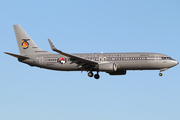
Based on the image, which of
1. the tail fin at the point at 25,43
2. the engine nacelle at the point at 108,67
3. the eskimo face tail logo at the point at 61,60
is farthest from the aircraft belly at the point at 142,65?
the tail fin at the point at 25,43

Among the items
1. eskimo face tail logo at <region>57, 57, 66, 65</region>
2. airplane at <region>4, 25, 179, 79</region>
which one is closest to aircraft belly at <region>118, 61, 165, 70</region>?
airplane at <region>4, 25, 179, 79</region>

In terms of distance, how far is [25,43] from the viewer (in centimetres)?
6756

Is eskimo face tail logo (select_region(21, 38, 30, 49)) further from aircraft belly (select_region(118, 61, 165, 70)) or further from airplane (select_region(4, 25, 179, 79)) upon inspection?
aircraft belly (select_region(118, 61, 165, 70))

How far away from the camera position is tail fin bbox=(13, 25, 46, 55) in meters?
66.7

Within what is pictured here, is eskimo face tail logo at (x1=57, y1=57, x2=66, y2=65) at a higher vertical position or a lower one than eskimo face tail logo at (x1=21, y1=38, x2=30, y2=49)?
lower

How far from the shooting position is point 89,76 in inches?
2457

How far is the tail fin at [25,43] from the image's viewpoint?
66.7m

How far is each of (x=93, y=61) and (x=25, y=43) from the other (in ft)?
52.5

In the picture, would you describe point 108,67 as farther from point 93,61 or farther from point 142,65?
point 142,65

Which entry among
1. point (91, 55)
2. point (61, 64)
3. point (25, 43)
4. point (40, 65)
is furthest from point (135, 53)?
point (25, 43)

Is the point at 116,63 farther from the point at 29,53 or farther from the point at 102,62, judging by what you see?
the point at 29,53

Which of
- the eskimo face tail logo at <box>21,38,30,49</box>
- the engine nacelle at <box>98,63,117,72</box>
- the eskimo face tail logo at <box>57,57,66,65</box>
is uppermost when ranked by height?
the eskimo face tail logo at <box>21,38,30,49</box>

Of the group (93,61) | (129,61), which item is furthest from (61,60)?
(129,61)

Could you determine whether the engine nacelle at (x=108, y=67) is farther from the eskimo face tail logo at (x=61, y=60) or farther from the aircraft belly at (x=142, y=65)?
the eskimo face tail logo at (x=61, y=60)
